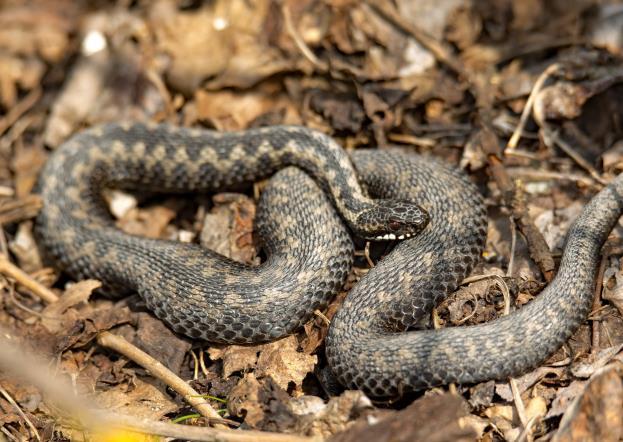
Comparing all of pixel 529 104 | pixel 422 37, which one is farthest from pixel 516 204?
pixel 422 37

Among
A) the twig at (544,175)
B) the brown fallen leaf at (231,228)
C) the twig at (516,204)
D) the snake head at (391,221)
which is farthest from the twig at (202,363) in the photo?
the twig at (544,175)

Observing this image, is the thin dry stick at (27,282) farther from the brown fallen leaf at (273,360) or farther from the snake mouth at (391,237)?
the snake mouth at (391,237)

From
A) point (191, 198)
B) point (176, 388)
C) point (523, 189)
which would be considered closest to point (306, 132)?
point (191, 198)

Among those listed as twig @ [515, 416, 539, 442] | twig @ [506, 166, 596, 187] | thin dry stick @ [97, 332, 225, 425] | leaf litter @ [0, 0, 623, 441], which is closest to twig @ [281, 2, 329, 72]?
leaf litter @ [0, 0, 623, 441]

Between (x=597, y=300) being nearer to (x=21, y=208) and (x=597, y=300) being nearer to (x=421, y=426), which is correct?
(x=421, y=426)

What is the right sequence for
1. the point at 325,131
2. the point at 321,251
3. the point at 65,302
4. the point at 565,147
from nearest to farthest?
the point at 321,251
the point at 65,302
the point at 565,147
the point at 325,131

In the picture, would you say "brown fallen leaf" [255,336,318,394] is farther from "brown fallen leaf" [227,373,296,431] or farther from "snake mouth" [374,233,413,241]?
"snake mouth" [374,233,413,241]

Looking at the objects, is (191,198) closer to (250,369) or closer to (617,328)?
(250,369)
